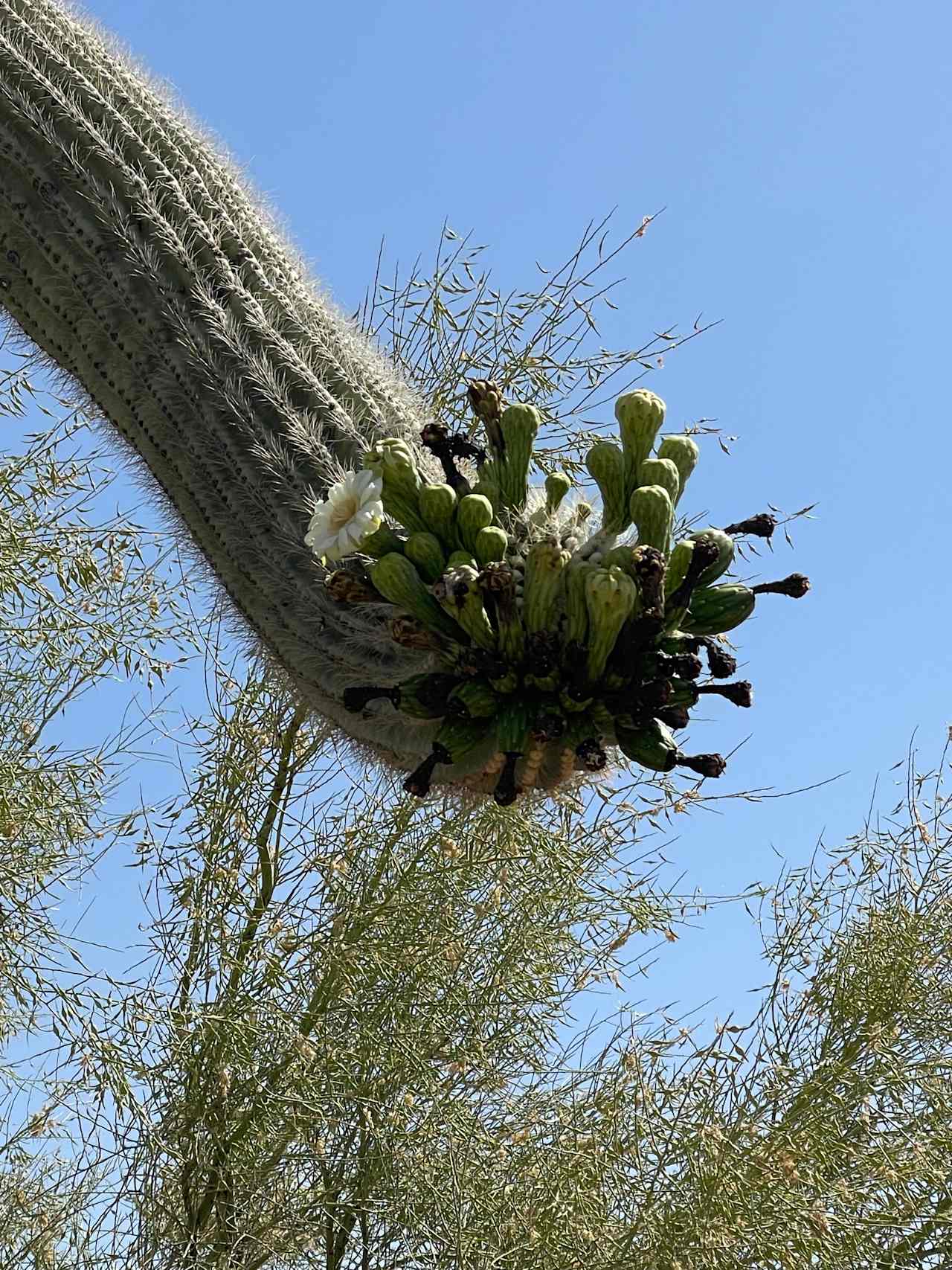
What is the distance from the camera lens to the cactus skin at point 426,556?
231 centimetres

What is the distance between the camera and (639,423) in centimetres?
246

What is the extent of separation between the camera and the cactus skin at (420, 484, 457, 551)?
2371 mm

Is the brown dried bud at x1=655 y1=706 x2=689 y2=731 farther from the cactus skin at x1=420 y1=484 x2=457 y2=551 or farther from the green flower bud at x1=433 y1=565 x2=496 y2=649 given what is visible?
the cactus skin at x1=420 y1=484 x2=457 y2=551

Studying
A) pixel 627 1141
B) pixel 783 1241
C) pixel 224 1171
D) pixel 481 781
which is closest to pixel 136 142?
pixel 481 781

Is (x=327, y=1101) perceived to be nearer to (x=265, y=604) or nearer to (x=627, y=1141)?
(x=627, y=1141)

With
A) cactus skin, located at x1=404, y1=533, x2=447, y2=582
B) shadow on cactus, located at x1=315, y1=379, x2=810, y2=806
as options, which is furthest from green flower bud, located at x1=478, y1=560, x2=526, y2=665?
cactus skin, located at x1=404, y1=533, x2=447, y2=582

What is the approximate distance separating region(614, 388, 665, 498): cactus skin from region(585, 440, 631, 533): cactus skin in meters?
0.02

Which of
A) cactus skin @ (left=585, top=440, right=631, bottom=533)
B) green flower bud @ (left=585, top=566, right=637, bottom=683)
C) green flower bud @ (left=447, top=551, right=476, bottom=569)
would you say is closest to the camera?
green flower bud @ (left=585, top=566, right=637, bottom=683)

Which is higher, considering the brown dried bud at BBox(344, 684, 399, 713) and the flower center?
the flower center

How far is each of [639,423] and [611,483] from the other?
0.45ft

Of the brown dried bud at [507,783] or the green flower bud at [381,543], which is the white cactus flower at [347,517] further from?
the brown dried bud at [507,783]

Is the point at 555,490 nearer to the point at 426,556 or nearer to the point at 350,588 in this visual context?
the point at 426,556

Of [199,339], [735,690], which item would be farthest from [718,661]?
[199,339]

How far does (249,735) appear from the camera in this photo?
4.89 meters
